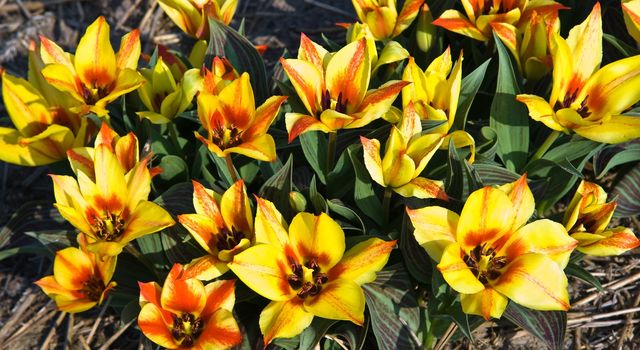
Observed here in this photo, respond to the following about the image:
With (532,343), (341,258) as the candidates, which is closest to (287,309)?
(341,258)

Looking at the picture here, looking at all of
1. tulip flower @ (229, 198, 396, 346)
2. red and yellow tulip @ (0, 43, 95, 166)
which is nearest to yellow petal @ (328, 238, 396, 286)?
tulip flower @ (229, 198, 396, 346)

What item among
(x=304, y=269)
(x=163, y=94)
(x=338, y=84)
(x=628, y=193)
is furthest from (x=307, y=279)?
(x=628, y=193)

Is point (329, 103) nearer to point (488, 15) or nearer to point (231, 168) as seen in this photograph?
point (231, 168)

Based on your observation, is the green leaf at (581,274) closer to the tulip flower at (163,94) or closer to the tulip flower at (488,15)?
the tulip flower at (488,15)

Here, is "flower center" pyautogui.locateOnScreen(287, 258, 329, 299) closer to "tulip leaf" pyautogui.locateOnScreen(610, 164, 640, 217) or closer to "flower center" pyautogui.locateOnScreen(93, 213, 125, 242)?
"flower center" pyautogui.locateOnScreen(93, 213, 125, 242)

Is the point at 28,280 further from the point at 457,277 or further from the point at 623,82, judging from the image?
the point at 623,82
